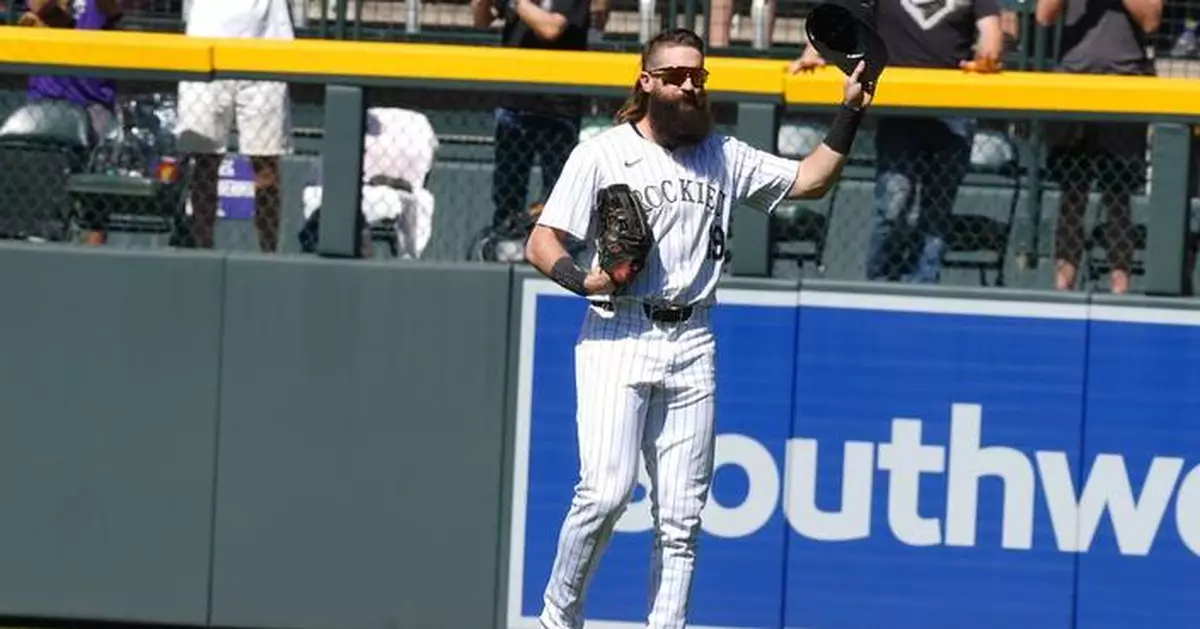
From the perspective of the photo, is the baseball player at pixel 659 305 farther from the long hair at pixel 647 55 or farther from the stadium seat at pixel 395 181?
the stadium seat at pixel 395 181

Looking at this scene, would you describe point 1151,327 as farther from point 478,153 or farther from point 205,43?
point 205,43

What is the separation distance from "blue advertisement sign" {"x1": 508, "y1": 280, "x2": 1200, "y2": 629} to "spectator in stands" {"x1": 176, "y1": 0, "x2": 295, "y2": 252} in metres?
1.01

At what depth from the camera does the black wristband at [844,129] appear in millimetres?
5984

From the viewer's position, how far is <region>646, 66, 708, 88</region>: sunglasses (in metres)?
5.88

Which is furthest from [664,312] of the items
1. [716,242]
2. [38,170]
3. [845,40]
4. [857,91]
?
[38,170]

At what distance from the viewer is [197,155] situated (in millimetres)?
7316

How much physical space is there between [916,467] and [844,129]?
5.04 feet

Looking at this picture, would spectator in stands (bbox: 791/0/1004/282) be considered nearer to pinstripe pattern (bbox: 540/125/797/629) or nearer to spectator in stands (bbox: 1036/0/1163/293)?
spectator in stands (bbox: 1036/0/1163/293)

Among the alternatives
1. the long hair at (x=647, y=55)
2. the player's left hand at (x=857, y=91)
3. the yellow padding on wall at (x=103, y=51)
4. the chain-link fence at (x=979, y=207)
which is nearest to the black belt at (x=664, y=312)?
the long hair at (x=647, y=55)

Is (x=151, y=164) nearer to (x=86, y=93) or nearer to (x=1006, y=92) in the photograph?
(x=86, y=93)

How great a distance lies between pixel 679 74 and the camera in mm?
5887

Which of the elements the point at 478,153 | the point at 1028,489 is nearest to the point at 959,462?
the point at 1028,489

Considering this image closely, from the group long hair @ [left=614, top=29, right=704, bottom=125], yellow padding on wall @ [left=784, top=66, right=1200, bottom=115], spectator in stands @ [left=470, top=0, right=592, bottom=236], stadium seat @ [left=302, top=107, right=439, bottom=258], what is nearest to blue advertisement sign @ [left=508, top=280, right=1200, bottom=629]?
Answer: spectator in stands @ [left=470, top=0, right=592, bottom=236]

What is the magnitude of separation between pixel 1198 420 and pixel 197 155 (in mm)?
3529
